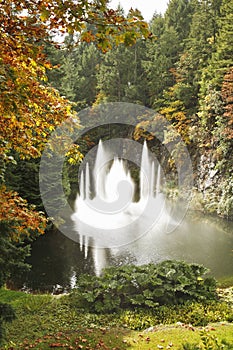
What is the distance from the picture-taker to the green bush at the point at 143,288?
6.40 m

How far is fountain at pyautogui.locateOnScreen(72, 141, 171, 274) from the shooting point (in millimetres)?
12797

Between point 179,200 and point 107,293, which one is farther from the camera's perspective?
point 179,200

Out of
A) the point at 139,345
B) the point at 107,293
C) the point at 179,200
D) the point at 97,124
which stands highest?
the point at 97,124

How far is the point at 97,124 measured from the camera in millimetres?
26391

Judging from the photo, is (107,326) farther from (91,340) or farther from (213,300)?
(213,300)

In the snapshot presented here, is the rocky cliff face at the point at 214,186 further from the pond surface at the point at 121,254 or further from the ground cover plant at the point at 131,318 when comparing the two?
the ground cover plant at the point at 131,318

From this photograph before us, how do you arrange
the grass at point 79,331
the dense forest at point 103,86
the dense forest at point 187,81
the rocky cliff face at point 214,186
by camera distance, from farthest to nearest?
the dense forest at point 187,81
the rocky cliff face at point 214,186
the grass at point 79,331
the dense forest at point 103,86

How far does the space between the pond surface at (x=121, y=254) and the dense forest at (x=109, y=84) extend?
1.14 metres

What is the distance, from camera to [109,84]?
26109 millimetres

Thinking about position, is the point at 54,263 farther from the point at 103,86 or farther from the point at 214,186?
the point at 103,86

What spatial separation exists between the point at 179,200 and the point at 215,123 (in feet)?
15.7

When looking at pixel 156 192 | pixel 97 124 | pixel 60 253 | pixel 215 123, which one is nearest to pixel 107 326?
pixel 60 253

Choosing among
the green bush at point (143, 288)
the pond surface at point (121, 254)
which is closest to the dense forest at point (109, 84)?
the pond surface at point (121, 254)

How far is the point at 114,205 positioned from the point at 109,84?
37.3 feet
